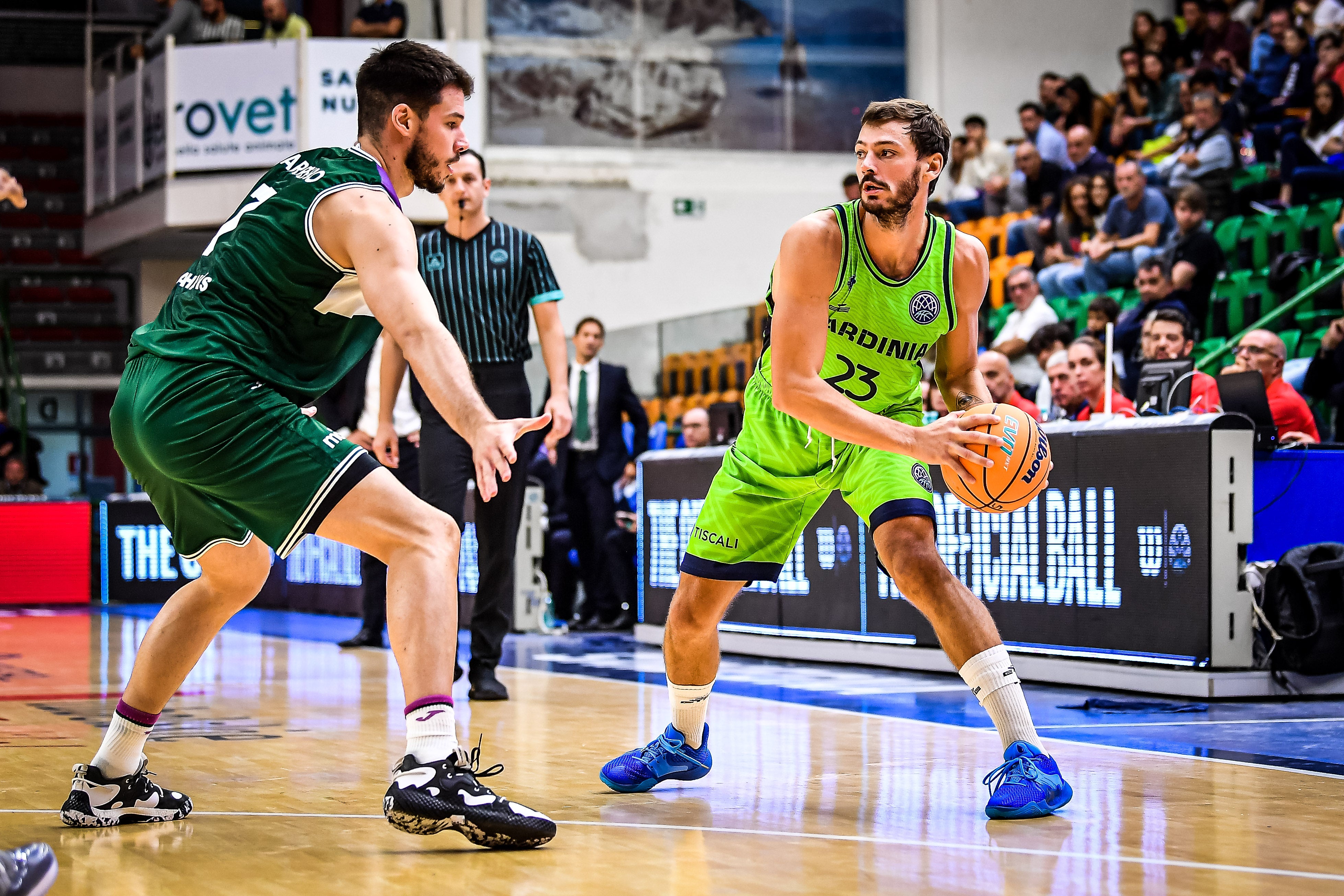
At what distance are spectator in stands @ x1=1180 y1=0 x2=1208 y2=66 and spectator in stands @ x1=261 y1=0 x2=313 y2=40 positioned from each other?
9847 millimetres

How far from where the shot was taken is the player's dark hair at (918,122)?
3.88 metres

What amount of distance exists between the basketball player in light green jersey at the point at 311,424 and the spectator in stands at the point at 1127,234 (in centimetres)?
961

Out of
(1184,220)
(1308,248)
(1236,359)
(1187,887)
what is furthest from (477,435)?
(1308,248)

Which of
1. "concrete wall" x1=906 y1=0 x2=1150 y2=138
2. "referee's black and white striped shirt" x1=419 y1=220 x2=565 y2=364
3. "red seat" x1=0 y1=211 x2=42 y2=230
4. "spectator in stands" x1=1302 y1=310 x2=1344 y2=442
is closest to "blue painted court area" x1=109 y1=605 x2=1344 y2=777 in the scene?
"referee's black and white striped shirt" x1=419 y1=220 x2=565 y2=364

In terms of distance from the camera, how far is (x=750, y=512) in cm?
413

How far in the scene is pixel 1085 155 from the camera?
1471cm

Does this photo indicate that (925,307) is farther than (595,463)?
No

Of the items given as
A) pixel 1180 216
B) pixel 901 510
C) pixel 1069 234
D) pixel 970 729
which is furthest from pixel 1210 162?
pixel 901 510

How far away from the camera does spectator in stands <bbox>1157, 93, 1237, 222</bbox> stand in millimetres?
12945

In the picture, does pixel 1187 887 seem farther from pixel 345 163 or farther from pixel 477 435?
pixel 345 163

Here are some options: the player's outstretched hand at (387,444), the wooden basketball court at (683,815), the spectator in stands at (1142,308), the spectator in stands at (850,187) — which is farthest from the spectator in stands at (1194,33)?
the wooden basketball court at (683,815)

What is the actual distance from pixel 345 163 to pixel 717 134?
1641 cm

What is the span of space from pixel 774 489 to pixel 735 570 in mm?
244

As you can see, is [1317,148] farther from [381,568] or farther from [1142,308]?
[381,568]
